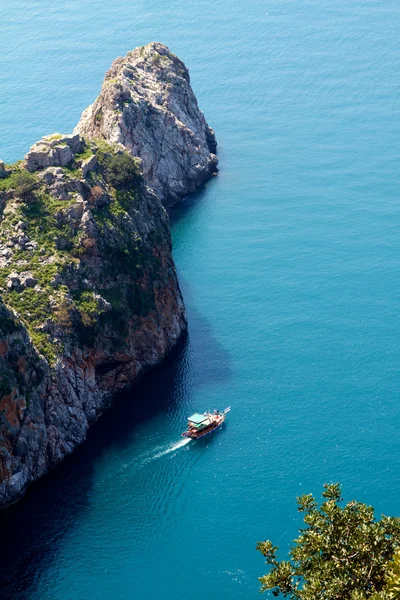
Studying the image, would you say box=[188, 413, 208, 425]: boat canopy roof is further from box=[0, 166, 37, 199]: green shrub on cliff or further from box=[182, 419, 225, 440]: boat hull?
box=[0, 166, 37, 199]: green shrub on cliff

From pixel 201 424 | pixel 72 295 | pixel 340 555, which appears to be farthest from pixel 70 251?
pixel 340 555

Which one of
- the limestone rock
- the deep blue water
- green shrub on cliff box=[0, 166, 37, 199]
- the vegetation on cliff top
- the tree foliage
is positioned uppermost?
the limestone rock

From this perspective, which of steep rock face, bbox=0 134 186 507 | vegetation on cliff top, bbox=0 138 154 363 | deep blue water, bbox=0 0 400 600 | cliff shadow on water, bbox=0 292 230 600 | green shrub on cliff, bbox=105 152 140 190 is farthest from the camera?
green shrub on cliff, bbox=105 152 140 190

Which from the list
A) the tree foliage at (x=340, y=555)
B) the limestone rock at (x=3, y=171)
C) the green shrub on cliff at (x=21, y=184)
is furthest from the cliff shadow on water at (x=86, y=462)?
the tree foliage at (x=340, y=555)

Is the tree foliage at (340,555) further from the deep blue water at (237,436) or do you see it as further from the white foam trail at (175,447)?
the white foam trail at (175,447)

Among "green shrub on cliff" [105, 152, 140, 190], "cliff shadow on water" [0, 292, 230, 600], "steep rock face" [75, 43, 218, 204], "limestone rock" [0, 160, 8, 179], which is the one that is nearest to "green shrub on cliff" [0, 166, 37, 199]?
"limestone rock" [0, 160, 8, 179]

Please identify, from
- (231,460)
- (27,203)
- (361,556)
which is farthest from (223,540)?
(27,203)
